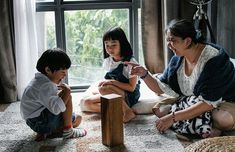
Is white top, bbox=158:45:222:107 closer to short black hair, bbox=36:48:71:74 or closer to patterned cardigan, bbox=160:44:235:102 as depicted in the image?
patterned cardigan, bbox=160:44:235:102

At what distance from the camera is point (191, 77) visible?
1940mm

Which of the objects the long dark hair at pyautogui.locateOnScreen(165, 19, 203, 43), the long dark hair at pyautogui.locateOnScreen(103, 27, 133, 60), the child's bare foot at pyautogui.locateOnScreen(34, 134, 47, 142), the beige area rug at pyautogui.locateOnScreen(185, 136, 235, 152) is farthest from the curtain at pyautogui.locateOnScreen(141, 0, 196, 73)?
the beige area rug at pyautogui.locateOnScreen(185, 136, 235, 152)

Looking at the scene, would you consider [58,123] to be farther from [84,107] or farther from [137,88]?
[137,88]

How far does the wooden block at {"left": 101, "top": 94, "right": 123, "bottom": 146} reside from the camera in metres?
1.75

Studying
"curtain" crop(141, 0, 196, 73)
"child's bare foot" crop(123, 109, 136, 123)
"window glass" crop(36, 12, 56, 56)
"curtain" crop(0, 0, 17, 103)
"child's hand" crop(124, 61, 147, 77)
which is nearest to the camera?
"child's hand" crop(124, 61, 147, 77)

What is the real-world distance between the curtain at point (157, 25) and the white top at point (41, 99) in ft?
4.07

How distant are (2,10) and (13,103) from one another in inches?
28.7

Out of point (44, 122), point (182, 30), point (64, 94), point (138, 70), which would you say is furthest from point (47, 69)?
point (182, 30)

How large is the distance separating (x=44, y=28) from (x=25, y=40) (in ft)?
0.93

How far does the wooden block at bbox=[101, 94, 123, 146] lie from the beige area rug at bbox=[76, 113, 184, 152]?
0.04m

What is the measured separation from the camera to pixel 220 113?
1861 mm

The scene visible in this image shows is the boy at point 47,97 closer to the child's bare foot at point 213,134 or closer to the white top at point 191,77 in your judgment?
the white top at point 191,77

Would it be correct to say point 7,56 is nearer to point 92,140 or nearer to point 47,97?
point 47,97

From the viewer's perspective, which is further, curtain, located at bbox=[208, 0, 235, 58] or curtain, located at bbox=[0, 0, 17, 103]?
curtain, located at bbox=[0, 0, 17, 103]
